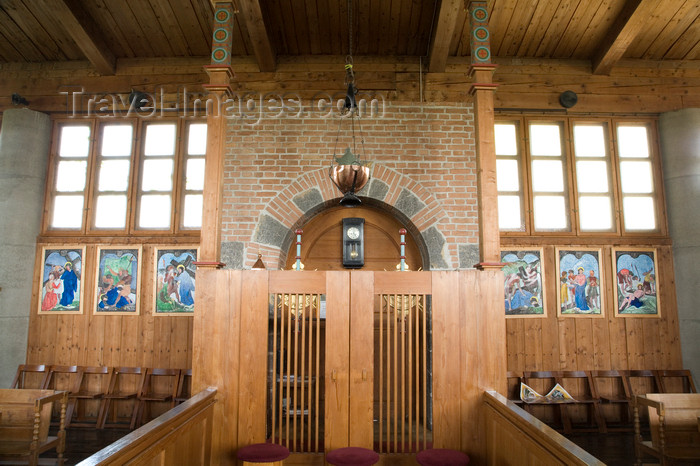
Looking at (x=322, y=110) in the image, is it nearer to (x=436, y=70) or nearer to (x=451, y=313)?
(x=436, y=70)

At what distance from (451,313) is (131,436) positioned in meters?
2.43

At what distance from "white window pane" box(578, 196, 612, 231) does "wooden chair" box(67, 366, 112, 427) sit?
6.35m

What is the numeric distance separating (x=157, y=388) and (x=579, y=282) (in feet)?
18.0

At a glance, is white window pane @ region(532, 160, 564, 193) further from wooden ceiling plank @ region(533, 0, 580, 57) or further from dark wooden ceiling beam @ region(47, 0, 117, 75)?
dark wooden ceiling beam @ region(47, 0, 117, 75)

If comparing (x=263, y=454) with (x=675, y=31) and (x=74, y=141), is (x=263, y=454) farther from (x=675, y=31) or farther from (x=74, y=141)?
(x=675, y=31)

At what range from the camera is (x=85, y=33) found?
595cm

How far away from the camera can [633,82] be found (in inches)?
261

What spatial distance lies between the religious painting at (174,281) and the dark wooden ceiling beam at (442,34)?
3857 millimetres

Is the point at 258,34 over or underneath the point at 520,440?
over

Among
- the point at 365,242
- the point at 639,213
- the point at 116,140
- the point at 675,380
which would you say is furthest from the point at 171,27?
the point at 675,380

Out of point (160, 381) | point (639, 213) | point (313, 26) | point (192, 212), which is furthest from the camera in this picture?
point (639, 213)

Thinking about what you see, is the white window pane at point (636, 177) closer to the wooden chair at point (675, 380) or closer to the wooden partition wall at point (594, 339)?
the wooden partition wall at point (594, 339)

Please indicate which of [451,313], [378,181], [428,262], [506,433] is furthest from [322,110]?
[506,433]

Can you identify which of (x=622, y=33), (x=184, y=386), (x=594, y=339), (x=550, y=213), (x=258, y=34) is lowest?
(x=184, y=386)
